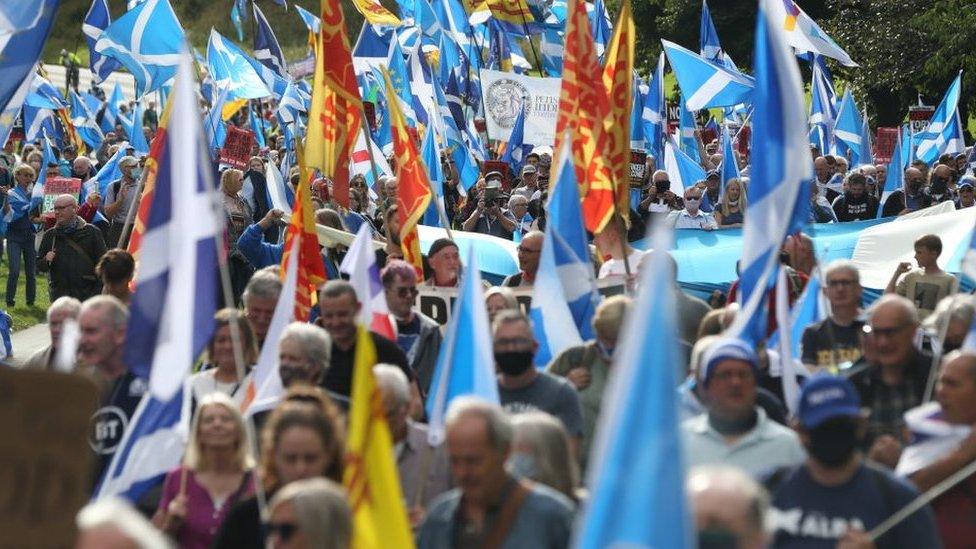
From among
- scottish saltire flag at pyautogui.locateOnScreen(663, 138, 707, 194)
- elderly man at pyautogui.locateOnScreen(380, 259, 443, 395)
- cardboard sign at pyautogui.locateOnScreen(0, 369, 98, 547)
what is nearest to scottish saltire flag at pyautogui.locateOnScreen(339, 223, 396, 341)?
elderly man at pyautogui.locateOnScreen(380, 259, 443, 395)

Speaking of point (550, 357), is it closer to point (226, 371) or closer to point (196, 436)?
point (226, 371)

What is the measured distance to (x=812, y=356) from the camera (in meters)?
8.56

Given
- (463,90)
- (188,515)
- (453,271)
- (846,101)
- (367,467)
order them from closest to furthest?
(367,467) → (188,515) → (453,271) → (846,101) → (463,90)

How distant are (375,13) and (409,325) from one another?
15786 mm

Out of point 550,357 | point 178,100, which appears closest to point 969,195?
point 550,357

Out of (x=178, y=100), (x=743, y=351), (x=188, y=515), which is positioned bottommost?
(x=188, y=515)

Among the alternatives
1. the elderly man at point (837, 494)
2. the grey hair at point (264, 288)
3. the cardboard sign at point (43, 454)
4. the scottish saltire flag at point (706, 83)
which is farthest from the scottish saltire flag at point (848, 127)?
the cardboard sign at point (43, 454)

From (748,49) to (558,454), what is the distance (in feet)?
124

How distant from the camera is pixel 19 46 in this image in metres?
9.33

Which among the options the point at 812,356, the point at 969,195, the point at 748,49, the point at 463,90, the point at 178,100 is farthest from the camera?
the point at 748,49

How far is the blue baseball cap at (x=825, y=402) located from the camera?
5348 millimetres

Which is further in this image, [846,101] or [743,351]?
[846,101]

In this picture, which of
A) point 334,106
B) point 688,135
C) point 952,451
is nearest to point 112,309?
point 952,451

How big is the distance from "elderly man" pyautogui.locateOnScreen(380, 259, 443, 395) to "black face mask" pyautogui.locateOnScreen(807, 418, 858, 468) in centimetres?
391
